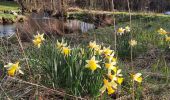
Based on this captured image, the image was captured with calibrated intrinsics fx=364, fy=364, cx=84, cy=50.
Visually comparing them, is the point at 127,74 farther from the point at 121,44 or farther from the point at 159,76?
the point at 121,44

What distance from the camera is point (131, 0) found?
113ft

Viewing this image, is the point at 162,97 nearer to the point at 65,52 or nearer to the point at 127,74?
the point at 127,74

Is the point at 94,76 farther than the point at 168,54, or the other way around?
the point at 168,54

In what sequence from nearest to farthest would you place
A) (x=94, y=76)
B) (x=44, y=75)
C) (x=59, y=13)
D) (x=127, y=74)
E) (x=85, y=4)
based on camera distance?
(x=94, y=76) → (x=44, y=75) → (x=127, y=74) → (x=59, y=13) → (x=85, y=4)

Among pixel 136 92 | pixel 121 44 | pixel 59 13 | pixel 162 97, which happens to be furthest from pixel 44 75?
pixel 59 13

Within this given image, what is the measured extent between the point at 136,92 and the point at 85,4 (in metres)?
30.5

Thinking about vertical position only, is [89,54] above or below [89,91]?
above

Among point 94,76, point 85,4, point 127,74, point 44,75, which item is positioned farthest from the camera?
point 85,4

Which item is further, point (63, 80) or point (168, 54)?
point (168, 54)

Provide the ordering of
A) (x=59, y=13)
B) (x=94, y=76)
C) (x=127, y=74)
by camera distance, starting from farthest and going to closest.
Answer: (x=59, y=13), (x=127, y=74), (x=94, y=76)

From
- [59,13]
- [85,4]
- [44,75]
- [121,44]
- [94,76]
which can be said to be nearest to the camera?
[94,76]

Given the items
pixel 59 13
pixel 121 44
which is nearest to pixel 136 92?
pixel 121 44

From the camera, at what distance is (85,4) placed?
34375mm

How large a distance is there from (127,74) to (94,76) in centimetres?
114
